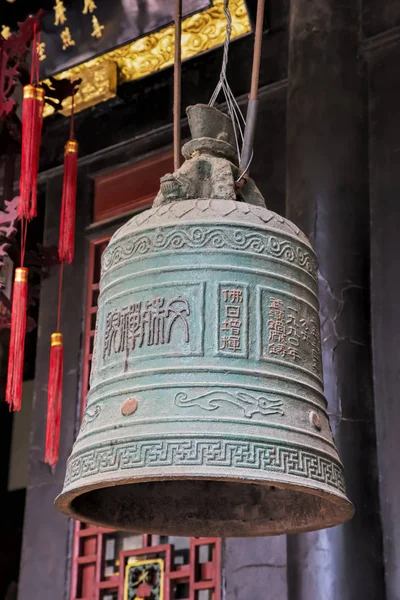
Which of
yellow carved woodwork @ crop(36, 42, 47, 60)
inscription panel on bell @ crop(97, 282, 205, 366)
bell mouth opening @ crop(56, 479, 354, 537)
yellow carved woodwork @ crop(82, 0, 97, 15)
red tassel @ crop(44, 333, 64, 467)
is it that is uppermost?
yellow carved woodwork @ crop(82, 0, 97, 15)

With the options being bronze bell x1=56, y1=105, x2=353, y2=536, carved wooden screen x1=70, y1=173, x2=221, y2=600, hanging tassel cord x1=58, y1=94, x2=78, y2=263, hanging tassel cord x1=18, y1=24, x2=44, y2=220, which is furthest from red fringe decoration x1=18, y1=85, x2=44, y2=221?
bronze bell x1=56, y1=105, x2=353, y2=536

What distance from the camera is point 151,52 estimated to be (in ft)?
16.6

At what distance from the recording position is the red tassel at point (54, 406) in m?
4.39

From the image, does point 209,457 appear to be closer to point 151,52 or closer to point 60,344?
point 60,344

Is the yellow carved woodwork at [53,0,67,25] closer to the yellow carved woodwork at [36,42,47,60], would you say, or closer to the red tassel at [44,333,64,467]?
the yellow carved woodwork at [36,42,47,60]

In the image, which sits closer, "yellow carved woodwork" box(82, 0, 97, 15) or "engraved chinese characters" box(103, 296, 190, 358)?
"engraved chinese characters" box(103, 296, 190, 358)

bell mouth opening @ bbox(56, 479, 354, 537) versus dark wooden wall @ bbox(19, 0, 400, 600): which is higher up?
dark wooden wall @ bbox(19, 0, 400, 600)

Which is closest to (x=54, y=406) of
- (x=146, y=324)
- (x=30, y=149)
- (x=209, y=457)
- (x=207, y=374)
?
(x=30, y=149)

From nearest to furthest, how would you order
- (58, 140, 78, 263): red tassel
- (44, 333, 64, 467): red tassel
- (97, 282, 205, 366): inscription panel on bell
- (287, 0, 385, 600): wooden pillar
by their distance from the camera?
(97, 282, 205, 366): inscription panel on bell, (287, 0, 385, 600): wooden pillar, (44, 333, 64, 467): red tassel, (58, 140, 78, 263): red tassel

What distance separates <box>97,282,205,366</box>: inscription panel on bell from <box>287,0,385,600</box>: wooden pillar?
4.43 feet

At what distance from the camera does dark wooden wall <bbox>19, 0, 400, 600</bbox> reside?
351 centimetres

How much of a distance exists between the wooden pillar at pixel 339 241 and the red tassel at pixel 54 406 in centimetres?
131

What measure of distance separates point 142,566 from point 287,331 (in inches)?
82.9

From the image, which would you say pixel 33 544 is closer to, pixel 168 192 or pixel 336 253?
pixel 336 253
